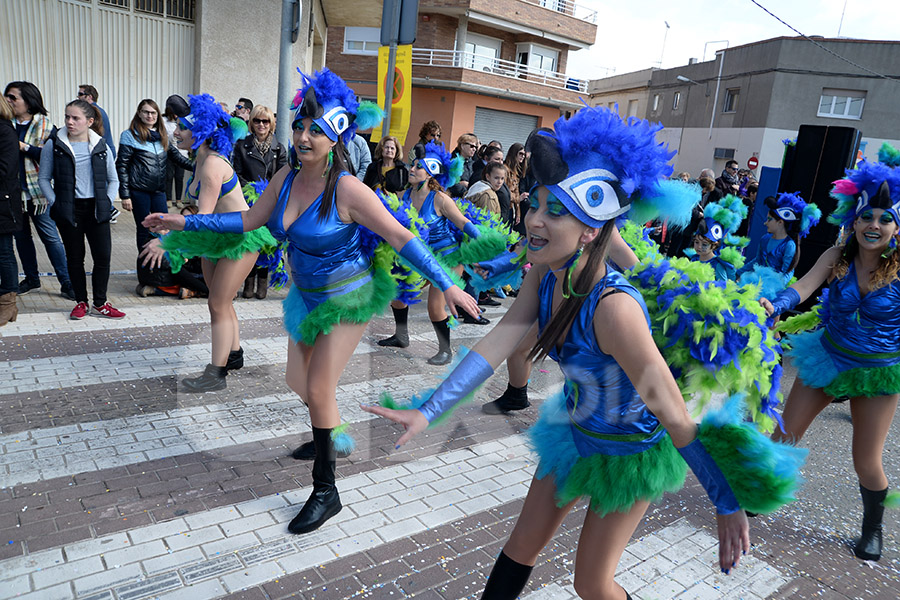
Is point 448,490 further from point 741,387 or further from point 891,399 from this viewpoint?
point 891,399

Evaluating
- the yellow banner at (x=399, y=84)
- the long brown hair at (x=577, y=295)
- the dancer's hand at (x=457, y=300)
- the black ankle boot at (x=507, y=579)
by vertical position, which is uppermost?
the yellow banner at (x=399, y=84)

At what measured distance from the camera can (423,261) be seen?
328cm

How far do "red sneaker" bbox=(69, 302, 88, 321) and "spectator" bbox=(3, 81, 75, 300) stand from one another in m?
0.55

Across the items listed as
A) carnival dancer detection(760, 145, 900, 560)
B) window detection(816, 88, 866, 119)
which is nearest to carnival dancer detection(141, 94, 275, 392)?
carnival dancer detection(760, 145, 900, 560)

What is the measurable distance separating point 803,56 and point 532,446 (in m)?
32.9

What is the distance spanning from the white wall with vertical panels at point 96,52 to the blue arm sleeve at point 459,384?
12.3 metres

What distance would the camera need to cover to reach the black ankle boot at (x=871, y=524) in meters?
3.72

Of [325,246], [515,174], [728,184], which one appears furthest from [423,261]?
[728,184]

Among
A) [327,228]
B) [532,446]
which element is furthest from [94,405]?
[532,446]

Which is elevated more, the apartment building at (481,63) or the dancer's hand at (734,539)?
the apartment building at (481,63)

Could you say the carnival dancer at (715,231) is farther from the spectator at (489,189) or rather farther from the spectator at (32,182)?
the spectator at (32,182)

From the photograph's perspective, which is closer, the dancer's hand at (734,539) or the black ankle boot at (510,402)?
the dancer's hand at (734,539)

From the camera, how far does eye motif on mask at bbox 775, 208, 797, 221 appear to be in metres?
6.90

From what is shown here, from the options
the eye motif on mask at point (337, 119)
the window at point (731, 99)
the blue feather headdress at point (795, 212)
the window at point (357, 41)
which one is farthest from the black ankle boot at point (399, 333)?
the window at point (731, 99)
